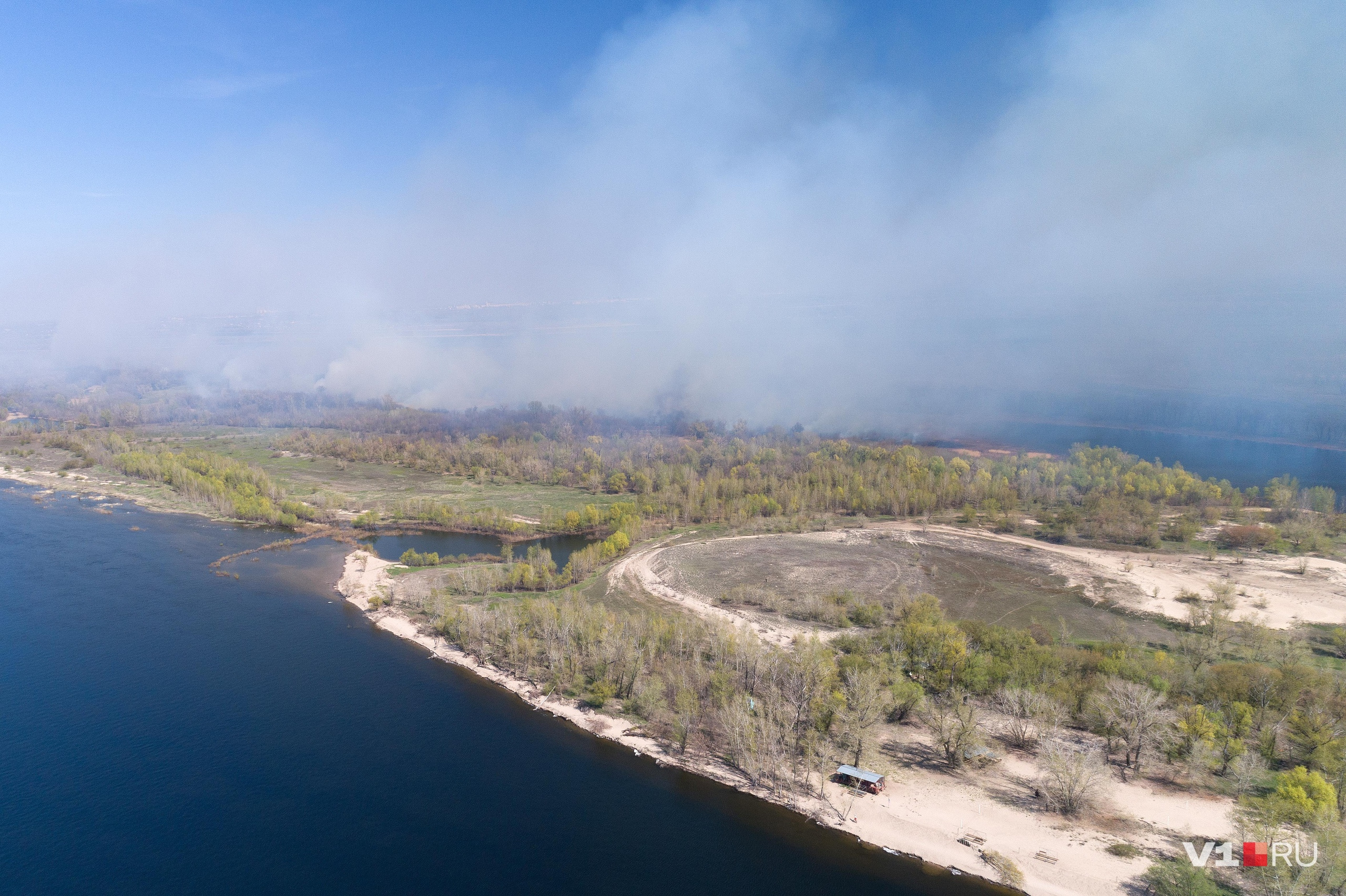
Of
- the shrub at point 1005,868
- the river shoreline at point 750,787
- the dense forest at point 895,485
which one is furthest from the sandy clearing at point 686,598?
the shrub at point 1005,868

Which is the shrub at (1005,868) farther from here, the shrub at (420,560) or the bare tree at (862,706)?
the shrub at (420,560)

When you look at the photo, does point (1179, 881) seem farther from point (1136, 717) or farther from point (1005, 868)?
point (1136, 717)

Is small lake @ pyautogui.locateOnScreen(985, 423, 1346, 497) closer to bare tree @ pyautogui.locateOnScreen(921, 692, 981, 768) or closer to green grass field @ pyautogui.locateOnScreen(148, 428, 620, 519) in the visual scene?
bare tree @ pyautogui.locateOnScreen(921, 692, 981, 768)

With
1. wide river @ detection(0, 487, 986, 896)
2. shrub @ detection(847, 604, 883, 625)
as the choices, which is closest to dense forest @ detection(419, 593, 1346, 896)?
shrub @ detection(847, 604, 883, 625)

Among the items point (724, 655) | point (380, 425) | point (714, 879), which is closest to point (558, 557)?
point (724, 655)

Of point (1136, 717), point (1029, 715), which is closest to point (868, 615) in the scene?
point (1029, 715)

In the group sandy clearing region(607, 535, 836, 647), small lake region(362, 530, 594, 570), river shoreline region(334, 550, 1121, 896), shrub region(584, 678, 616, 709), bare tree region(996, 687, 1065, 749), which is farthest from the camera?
small lake region(362, 530, 594, 570)
